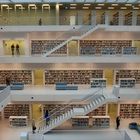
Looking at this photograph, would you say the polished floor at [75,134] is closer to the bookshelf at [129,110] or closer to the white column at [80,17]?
the bookshelf at [129,110]

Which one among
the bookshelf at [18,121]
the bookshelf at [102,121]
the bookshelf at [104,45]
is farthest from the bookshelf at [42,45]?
the bookshelf at [102,121]

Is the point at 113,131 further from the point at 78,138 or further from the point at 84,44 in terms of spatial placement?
the point at 84,44

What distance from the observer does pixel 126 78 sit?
27875 millimetres

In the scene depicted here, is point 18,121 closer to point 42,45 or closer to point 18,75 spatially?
point 18,75

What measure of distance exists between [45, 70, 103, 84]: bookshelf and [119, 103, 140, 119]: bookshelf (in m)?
3.30

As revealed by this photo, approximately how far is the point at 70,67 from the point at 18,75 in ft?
14.6

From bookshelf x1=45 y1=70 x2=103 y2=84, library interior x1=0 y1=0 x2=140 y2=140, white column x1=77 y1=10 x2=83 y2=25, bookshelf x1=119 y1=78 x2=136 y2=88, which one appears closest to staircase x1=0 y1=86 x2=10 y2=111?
library interior x1=0 y1=0 x2=140 y2=140

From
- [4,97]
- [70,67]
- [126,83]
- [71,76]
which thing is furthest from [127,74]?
[4,97]

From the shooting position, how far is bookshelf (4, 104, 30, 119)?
2764 centimetres

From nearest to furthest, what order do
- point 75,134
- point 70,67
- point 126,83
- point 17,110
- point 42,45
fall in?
point 75,134 < point 126,83 < point 17,110 < point 70,67 < point 42,45

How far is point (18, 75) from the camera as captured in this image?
1126 inches

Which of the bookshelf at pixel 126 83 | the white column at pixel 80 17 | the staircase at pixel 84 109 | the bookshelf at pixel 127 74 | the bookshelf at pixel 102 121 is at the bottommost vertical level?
the bookshelf at pixel 102 121

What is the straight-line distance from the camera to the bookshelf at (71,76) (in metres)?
28.6

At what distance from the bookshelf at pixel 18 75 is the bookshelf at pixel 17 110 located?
223cm
